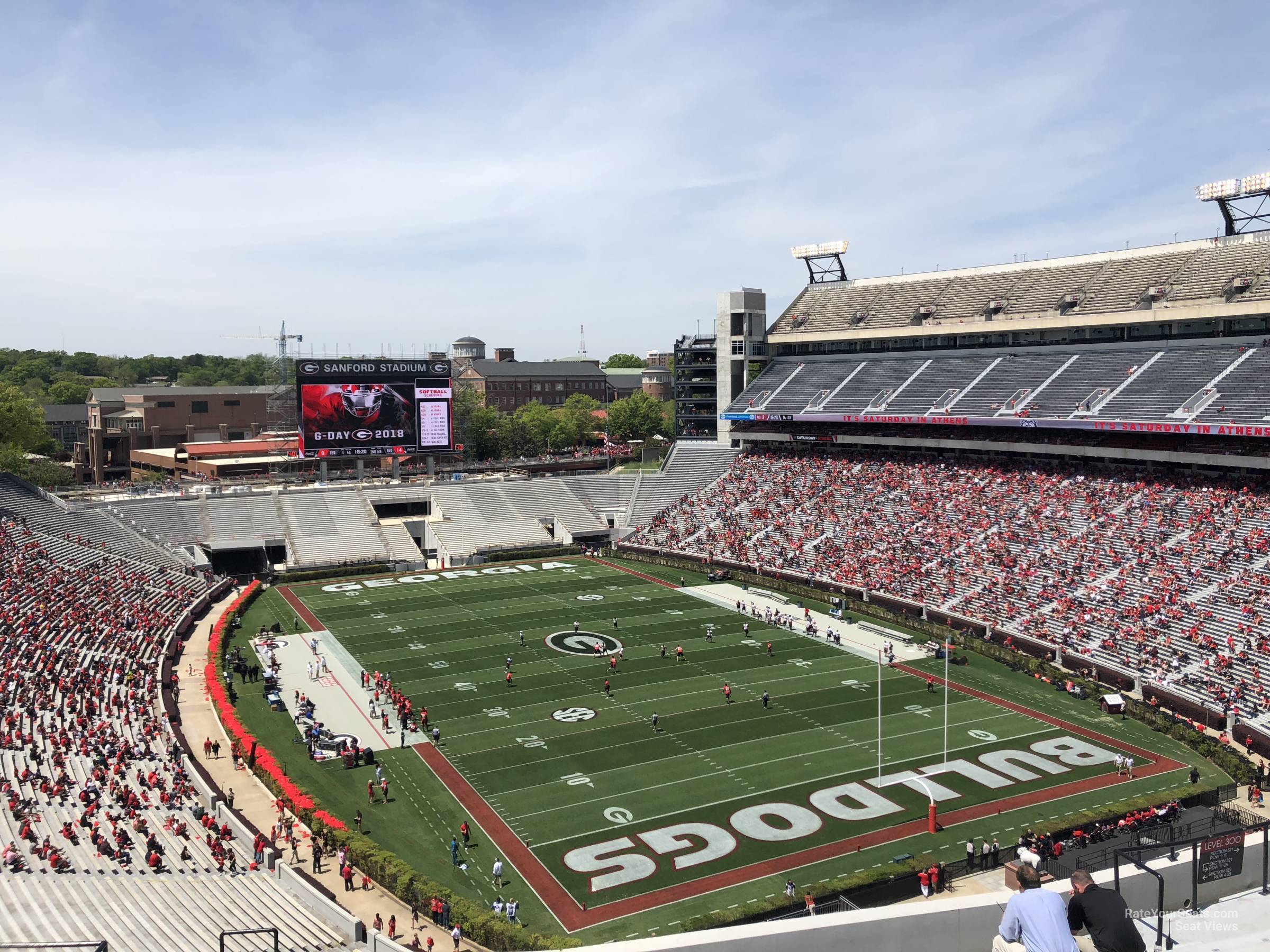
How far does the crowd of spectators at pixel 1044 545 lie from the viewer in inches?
1576

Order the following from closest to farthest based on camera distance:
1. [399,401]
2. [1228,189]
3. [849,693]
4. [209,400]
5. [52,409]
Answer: [849,693], [1228,189], [399,401], [209,400], [52,409]

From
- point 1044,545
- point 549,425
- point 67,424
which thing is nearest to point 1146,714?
point 1044,545

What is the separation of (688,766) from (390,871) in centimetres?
1121

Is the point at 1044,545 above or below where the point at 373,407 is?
below

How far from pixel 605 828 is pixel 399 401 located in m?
48.5

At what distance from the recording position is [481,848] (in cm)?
2731

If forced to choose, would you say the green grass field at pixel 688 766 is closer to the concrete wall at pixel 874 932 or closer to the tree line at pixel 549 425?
the concrete wall at pixel 874 932

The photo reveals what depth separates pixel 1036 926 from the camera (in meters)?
7.51

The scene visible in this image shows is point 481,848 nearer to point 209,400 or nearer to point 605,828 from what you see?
point 605,828

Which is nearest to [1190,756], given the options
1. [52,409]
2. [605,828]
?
[605,828]

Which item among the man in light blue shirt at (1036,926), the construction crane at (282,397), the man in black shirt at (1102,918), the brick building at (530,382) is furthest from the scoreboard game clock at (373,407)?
the brick building at (530,382)

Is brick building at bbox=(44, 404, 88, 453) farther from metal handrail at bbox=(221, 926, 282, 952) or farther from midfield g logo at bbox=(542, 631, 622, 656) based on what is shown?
metal handrail at bbox=(221, 926, 282, 952)

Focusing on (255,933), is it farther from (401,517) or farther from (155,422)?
(155,422)

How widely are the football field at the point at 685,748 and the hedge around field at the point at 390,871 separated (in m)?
2.00
